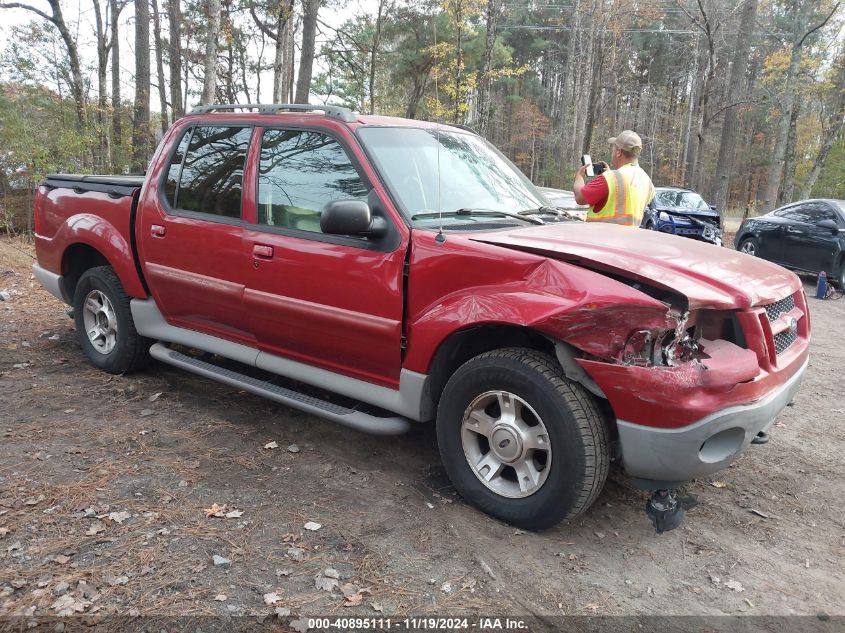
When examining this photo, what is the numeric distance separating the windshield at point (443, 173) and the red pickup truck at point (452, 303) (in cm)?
2

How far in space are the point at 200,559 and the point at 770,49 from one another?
1667 inches

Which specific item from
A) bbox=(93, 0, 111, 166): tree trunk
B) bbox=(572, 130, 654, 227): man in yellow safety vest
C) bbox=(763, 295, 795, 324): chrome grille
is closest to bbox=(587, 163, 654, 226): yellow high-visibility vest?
bbox=(572, 130, 654, 227): man in yellow safety vest

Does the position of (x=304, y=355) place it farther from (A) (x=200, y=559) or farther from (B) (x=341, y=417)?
(A) (x=200, y=559)

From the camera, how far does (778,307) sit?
3418 millimetres

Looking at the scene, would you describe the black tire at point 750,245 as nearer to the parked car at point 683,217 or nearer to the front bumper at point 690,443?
the parked car at point 683,217

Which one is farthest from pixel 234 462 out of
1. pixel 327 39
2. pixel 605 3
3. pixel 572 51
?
pixel 572 51

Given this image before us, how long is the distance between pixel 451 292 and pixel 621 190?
262cm

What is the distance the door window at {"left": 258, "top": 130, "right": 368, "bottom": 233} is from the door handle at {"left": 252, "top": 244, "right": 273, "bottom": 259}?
16 cm

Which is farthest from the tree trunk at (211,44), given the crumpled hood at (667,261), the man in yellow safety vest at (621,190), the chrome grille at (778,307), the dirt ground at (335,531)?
the chrome grille at (778,307)

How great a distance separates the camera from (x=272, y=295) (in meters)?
4.00

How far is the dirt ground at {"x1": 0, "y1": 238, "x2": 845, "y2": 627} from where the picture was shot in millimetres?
2684

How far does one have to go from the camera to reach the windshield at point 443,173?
3697 mm

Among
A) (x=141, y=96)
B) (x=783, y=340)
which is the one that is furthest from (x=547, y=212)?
(x=141, y=96)

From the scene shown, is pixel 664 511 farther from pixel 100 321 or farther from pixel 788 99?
pixel 788 99
